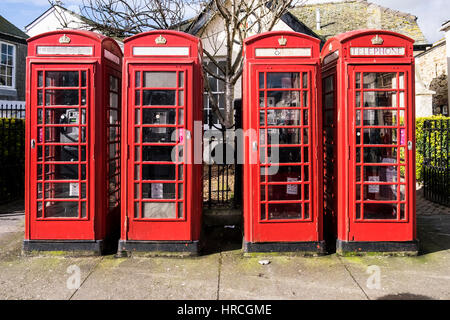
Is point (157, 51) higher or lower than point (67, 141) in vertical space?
higher

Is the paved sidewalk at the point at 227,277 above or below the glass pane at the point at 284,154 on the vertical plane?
below

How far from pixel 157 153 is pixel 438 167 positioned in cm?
613

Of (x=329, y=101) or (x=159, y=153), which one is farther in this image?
(x=329, y=101)

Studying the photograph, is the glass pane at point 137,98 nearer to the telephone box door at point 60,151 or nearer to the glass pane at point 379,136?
the telephone box door at point 60,151

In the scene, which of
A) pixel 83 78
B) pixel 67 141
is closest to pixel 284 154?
pixel 83 78

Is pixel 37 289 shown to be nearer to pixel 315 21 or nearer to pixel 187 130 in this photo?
pixel 187 130

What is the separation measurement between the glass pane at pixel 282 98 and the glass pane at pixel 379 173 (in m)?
1.33

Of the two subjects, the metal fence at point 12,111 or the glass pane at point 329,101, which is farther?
the metal fence at point 12,111

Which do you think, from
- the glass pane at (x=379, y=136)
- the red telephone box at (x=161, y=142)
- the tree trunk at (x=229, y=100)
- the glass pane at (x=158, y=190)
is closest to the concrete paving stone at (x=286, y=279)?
the red telephone box at (x=161, y=142)

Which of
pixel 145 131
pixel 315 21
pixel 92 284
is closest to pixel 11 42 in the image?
pixel 315 21

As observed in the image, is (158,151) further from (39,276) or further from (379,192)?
(379,192)

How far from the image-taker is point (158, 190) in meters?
4.58

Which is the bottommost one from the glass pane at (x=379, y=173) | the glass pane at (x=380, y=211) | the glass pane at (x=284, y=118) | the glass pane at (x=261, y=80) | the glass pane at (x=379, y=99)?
the glass pane at (x=380, y=211)

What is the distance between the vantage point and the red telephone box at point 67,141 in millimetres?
4445
